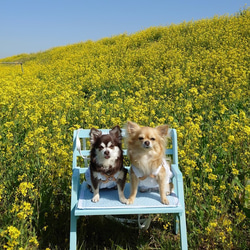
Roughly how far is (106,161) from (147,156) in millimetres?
309

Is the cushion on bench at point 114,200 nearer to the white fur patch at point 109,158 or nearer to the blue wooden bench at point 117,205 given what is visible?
the blue wooden bench at point 117,205

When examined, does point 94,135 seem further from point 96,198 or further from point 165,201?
point 165,201

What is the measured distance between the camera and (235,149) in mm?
3174

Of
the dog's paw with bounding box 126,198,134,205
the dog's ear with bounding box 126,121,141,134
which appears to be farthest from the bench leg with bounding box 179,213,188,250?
the dog's ear with bounding box 126,121,141,134

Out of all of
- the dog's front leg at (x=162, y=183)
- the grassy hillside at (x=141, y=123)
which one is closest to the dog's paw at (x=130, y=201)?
the dog's front leg at (x=162, y=183)

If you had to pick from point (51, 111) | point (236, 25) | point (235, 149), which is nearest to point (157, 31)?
point (236, 25)

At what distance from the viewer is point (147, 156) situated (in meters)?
2.22

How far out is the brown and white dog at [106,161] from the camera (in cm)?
220

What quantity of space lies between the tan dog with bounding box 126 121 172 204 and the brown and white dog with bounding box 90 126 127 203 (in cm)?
9

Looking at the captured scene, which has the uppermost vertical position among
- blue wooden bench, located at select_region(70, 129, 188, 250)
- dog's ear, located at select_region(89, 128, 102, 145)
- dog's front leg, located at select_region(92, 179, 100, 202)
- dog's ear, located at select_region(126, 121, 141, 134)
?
dog's ear, located at select_region(126, 121, 141, 134)

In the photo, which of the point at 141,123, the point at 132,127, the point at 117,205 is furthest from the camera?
the point at 141,123

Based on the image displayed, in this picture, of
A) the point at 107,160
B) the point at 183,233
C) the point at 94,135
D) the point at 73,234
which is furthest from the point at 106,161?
the point at 183,233

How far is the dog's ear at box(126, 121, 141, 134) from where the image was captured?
2.24 metres

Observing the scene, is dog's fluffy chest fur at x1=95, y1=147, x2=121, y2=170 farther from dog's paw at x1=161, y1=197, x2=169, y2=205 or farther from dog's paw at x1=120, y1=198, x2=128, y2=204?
dog's paw at x1=161, y1=197, x2=169, y2=205
